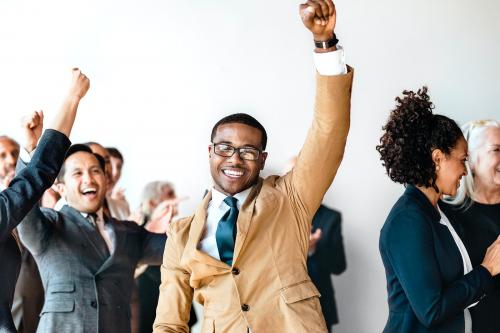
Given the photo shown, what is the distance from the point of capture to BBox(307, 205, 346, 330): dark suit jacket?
454 centimetres

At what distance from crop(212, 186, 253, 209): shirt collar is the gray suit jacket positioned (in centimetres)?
A: 105

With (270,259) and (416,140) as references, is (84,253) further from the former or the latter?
(416,140)

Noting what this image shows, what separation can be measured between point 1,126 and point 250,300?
3.28 m

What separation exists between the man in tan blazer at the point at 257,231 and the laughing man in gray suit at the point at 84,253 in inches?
37.0

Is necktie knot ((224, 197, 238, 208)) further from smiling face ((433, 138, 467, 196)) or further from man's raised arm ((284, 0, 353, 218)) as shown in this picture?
smiling face ((433, 138, 467, 196))

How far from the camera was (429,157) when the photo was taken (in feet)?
9.11

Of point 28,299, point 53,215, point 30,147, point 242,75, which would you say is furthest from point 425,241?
point 242,75

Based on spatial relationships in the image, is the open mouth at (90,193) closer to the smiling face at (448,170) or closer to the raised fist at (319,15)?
the smiling face at (448,170)

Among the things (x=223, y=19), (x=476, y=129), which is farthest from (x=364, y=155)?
(x=223, y=19)

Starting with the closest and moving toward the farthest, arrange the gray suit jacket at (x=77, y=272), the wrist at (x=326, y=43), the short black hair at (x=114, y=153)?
the wrist at (x=326, y=43)
the gray suit jacket at (x=77, y=272)
the short black hair at (x=114, y=153)

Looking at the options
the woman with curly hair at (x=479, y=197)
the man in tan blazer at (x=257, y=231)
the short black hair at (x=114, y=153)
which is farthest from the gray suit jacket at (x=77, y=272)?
the woman with curly hair at (x=479, y=197)

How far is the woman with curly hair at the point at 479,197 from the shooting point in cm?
378

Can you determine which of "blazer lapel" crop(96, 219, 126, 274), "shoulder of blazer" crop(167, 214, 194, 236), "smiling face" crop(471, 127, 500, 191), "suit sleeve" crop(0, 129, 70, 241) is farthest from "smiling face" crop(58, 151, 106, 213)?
"smiling face" crop(471, 127, 500, 191)

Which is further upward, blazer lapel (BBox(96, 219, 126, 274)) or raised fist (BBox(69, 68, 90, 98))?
raised fist (BBox(69, 68, 90, 98))
